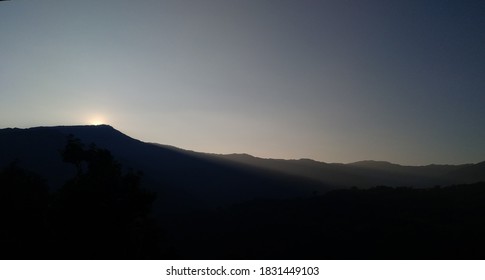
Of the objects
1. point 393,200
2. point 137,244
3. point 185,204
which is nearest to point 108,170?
point 137,244

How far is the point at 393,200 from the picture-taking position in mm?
27250

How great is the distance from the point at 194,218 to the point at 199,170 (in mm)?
51275

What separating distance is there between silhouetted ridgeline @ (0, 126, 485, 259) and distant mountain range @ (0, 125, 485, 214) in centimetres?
56

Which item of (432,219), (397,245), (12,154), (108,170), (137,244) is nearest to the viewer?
(108,170)

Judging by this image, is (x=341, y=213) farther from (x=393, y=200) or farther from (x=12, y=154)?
(x=12, y=154)

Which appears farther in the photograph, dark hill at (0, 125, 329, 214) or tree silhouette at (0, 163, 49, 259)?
dark hill at (0, 125, 329, 214)

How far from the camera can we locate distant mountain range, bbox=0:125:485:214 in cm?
5769

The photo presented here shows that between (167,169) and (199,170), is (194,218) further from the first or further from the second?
(199,170)

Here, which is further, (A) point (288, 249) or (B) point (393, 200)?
(B) point (393, 200)

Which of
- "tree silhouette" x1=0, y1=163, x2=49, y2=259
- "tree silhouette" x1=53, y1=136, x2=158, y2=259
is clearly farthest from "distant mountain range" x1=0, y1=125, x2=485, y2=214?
"tree silhouette" x1=53, y1=136, x2=158, y2=259

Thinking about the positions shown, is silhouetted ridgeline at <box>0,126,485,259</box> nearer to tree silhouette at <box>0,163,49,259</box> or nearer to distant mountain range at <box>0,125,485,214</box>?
tree silhouette at <box>0,163,49,259</box>

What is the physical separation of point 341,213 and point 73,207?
23575 mm

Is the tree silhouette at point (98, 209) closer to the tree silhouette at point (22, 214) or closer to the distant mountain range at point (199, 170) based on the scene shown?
the tree silhouette at point (22, 214)

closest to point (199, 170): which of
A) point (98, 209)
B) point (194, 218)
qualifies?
point (194, 218)
